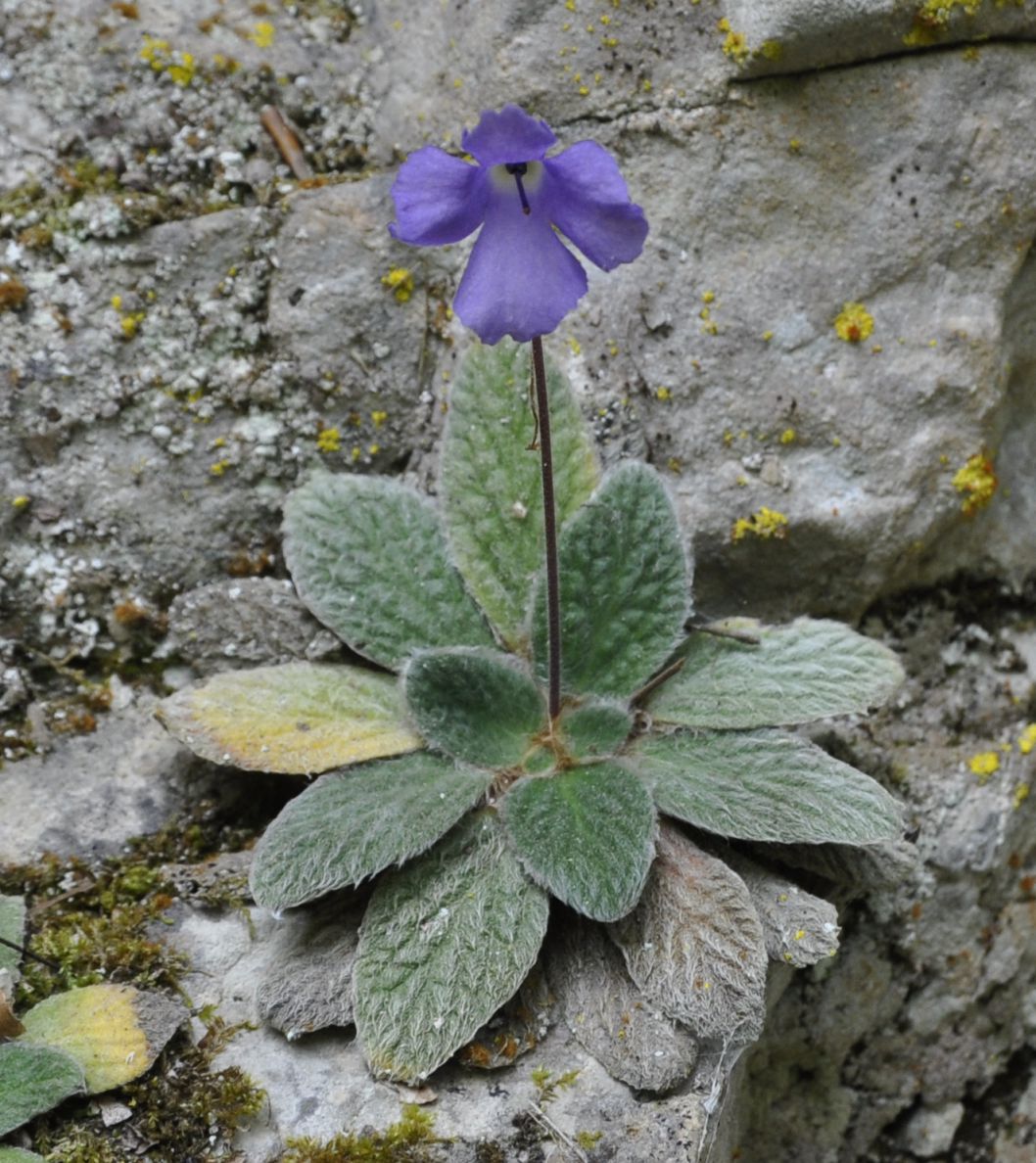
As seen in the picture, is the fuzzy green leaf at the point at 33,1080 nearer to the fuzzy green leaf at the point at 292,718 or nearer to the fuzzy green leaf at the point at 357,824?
the fuzzy green leaf at the point at 357,824

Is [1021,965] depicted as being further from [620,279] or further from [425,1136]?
[620,279]

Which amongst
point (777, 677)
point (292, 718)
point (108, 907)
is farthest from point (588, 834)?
point (108, 907)

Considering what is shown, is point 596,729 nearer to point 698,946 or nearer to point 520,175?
point 698,946

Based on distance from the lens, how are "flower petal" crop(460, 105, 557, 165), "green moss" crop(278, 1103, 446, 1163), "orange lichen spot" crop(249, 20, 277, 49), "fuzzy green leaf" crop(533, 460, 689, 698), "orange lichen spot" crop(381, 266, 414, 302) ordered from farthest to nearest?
"orange lichen spot" crop(249, 20, 277, 49), "orange lichen spot" crop(381, 266, 414, 302), "fuzzy green leaf" crop(533, 460, 689, 698), "green moss" crop(278, 1103, 446, 1163), "flower petal" crop(460, 105, 557, 165)

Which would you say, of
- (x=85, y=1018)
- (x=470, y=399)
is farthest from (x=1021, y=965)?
(x=85, y=1018)

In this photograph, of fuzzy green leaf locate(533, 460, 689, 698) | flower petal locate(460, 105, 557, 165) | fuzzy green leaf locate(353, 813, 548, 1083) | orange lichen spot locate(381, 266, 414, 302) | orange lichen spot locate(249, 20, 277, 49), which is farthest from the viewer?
orange lichen spot locate(249, 20, 277, 49)

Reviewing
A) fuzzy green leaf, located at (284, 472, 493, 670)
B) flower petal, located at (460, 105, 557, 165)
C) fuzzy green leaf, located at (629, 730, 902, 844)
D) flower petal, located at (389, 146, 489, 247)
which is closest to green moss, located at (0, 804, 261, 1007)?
fuzzy green leaf, located at (284, 472, 493, 670)


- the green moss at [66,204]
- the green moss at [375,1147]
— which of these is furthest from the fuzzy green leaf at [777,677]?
the green moss at [66,204]

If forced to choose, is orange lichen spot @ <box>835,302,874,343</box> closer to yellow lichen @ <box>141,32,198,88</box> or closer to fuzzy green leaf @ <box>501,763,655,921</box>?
fuzzy green leaf @ <box>501,763,655,921</box>
